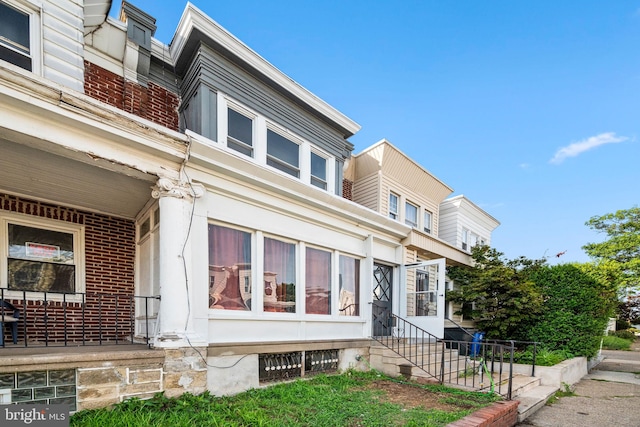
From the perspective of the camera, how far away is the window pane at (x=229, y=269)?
5.43 m

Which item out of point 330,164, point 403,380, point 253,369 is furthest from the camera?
point 330,164

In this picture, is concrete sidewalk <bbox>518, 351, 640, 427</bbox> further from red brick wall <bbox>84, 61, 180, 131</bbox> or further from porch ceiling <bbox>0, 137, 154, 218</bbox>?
red brick wall <bbox>84, 61, 180, 131</bbox>

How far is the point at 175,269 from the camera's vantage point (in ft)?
15.4

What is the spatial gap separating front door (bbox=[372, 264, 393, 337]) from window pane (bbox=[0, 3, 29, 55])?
8.25 meters

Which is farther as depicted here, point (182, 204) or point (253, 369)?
point (253, 369)

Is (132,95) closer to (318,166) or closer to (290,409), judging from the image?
(318,166)

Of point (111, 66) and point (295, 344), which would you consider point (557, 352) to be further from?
point (111, 66)

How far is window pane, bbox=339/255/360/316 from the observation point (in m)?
7.79

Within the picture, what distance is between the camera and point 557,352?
9.70 m

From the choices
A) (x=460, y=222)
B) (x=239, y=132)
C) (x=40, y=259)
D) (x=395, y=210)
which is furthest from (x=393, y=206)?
(x=40, y=259)

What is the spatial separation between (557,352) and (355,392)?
7.73 meters

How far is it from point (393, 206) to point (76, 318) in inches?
344

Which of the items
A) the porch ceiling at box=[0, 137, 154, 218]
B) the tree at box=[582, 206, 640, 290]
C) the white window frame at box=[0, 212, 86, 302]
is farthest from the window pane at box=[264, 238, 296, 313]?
the tree at box=[582, 206, 640, 290]

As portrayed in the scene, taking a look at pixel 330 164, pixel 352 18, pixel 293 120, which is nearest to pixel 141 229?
pixel 293 120
